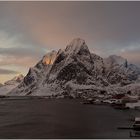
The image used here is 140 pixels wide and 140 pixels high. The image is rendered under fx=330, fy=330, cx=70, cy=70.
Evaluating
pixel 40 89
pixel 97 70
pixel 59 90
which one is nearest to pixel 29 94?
pixel 40 89

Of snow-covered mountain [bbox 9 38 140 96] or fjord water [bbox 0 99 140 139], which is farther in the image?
snow-covered mountain [bbox 9 38 140 96]

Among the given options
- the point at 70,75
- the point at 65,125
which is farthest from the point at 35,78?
the point at 65,125

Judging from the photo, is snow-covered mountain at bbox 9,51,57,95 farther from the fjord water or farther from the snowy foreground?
the fjord water

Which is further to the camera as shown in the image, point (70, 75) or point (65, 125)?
point (70, 75)

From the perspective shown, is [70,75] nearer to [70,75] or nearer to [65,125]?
[70,75]

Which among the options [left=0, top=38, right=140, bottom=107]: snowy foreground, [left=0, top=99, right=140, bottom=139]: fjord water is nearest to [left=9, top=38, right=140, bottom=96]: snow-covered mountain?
[left=0, top=38, right=140, bottom=107]: snowy foreground

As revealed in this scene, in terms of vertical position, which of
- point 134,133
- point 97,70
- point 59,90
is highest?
point 97,70

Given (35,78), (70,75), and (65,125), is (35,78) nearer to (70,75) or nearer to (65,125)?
(70,75)

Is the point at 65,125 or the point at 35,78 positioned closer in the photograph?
the point at 65,125

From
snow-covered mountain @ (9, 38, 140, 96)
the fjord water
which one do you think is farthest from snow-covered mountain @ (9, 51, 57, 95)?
the fjord water

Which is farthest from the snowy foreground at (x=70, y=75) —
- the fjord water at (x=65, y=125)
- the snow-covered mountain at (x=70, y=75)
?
the fjord water at (x=65, y=125)

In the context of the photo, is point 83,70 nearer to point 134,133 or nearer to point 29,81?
point 29,81
